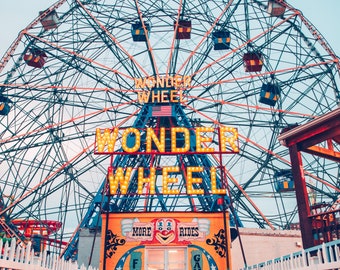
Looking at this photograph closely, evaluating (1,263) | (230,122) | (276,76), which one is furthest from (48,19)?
(1,263)

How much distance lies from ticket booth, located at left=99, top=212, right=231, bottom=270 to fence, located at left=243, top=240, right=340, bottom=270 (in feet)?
17.4

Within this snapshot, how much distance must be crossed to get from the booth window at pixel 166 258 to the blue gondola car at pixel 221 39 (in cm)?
1759

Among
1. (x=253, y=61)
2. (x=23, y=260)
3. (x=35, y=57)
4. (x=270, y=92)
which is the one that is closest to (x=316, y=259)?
(x=23, y=260)

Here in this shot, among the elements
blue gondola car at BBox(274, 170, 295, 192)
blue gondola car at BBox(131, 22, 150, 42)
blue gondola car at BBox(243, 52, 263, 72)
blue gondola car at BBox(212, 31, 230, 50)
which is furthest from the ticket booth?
blue gondola car at BBox(131, 22, 150, 42)

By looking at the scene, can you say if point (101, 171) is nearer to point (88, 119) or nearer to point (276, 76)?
point (88, 119)

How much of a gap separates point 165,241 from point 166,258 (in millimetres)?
596

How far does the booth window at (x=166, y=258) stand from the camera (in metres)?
14.2

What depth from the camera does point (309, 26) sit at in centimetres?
2697

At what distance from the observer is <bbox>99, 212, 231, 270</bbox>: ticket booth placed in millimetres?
14312

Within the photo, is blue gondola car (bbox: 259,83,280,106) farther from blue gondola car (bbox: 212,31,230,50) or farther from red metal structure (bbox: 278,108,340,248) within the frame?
red metal structure (bbox: 278,108,340,248)

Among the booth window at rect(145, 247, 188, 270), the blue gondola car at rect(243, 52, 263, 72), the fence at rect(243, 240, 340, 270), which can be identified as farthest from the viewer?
the blue gondola car at rect(243, 52, 263, 72)

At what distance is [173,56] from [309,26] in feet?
30.9

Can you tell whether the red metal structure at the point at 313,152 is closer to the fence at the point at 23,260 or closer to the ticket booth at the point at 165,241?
the ticket booth at the point at 165,241

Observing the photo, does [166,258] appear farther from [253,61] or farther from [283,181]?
→ [253,61]
